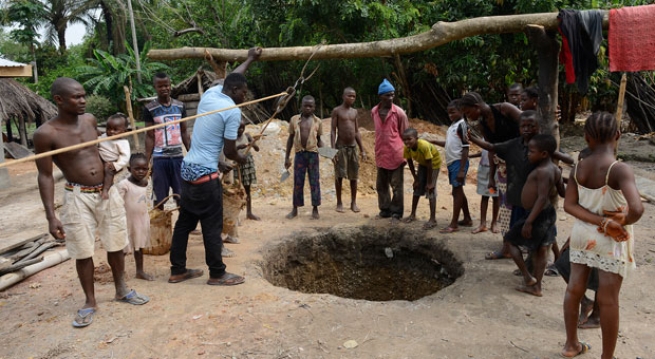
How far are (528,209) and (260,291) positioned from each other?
2353 millimetres

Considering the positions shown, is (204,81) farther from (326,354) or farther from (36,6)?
(36,6)

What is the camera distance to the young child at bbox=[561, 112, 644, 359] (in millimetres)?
2518

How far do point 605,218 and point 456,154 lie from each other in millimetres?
2753

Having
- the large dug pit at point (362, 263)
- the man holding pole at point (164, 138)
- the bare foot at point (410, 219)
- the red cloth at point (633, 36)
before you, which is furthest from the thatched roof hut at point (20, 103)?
the red cloth at point (633, 36)

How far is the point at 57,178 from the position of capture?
34.9 feet

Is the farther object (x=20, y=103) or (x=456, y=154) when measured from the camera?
(x=20, y=103)

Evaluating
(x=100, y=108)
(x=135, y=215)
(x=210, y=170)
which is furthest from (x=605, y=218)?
(x=100, y=108)

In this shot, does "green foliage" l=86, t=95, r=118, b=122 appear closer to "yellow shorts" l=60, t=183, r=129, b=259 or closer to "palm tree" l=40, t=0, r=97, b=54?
Answer: "palm tree" l=40, t=0, r=97, b=54

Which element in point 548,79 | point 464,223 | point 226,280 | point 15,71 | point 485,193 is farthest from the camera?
point 15,71

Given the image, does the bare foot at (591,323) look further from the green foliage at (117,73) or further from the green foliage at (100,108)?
the green foliage at (100,108)

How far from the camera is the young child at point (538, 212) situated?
11.6ft

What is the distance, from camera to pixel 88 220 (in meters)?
3.42

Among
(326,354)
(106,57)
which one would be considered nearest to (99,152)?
(326,354)

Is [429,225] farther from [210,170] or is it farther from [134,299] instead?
[134,299]
